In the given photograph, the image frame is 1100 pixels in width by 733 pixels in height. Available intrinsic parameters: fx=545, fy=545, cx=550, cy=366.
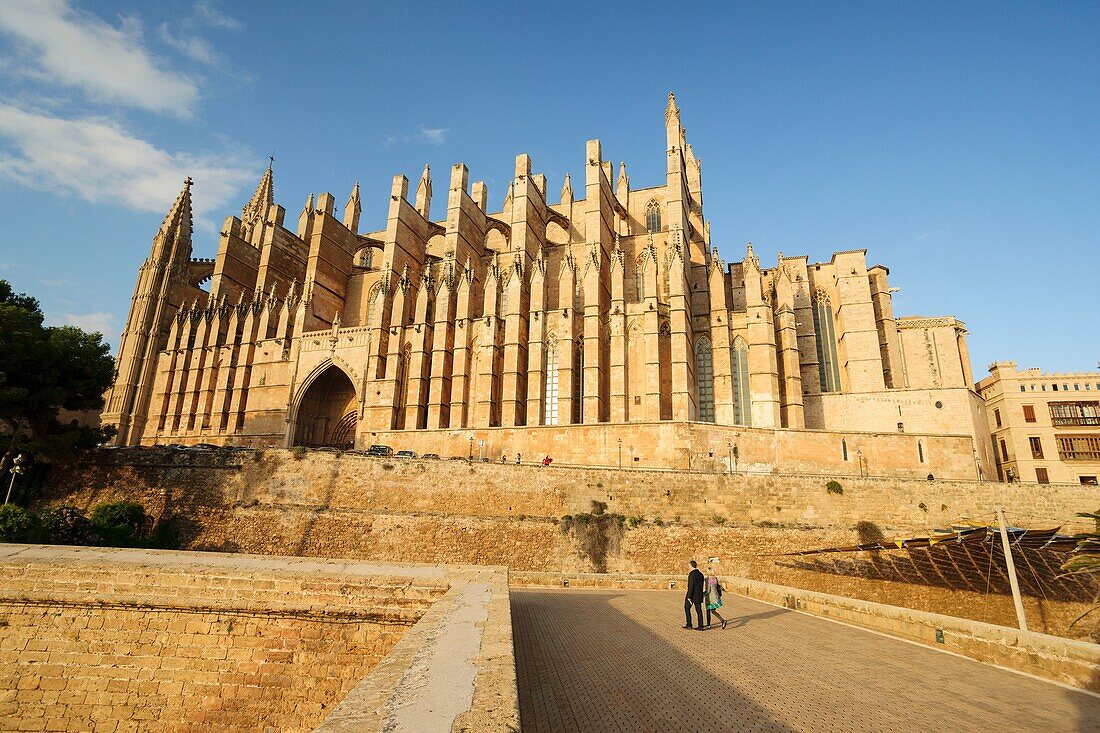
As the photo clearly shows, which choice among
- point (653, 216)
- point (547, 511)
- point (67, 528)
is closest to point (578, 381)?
point (547, 511)

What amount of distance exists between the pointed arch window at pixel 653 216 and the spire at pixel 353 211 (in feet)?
72.8

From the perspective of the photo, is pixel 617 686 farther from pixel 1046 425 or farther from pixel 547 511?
pixel 1046 425

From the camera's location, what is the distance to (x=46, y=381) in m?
21.8

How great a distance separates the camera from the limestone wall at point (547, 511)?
18.6 m

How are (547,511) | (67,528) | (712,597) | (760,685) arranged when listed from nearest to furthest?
(760,685), (712,597), (67,528), (547,511)

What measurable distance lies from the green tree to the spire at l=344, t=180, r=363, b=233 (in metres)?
20.9

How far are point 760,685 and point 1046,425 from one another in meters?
41.3

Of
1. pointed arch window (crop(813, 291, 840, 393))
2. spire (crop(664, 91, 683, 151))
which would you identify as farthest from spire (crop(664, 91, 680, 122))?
pointed arch window (crop(813, 291, 840, 393))

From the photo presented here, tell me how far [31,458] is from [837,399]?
3732 centimetres

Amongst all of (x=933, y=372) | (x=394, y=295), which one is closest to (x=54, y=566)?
(x=394, y=295)

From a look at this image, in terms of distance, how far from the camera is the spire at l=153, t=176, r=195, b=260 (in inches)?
1511

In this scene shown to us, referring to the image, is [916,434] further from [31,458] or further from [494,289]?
[31,458]

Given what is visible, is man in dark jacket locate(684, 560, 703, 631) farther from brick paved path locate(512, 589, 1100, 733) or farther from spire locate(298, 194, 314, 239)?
spire locate(298, 194, 314, 239)

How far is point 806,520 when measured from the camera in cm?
2000
